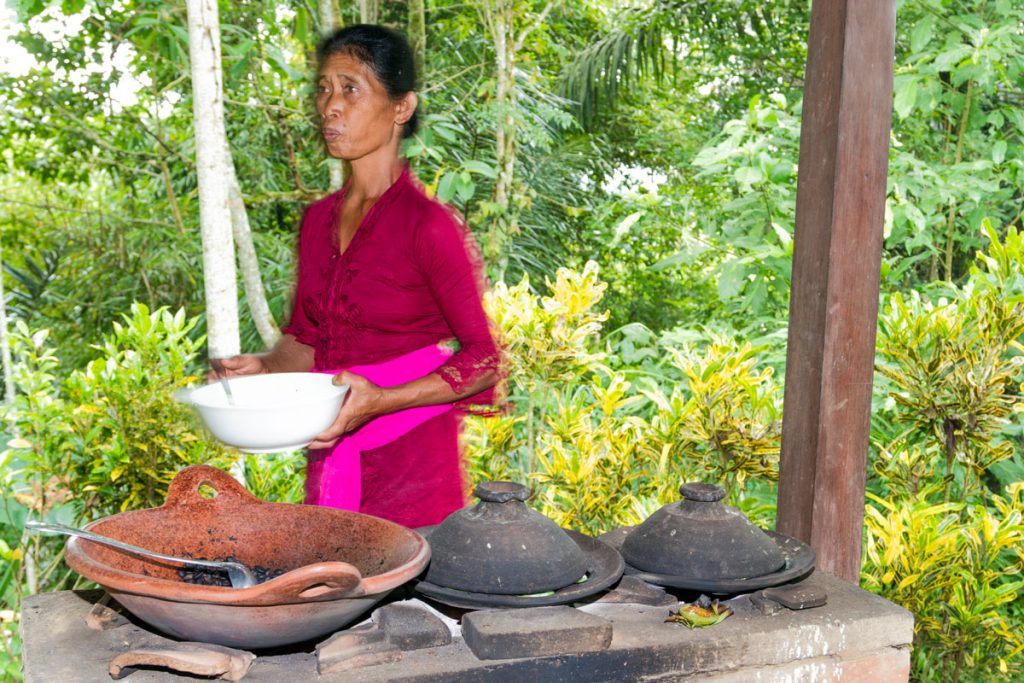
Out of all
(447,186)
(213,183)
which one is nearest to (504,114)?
(447,186)

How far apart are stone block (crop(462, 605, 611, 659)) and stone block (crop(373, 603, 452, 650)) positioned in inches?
1.4

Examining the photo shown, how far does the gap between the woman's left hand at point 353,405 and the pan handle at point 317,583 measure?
0.39 meters

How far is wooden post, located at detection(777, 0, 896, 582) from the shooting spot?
1748 mm

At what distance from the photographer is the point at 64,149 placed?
5.01m

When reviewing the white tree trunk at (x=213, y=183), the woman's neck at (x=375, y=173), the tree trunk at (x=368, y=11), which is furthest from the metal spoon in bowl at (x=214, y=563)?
the tree trunk at (x=368, y=11)

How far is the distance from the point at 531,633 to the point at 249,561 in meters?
0.44

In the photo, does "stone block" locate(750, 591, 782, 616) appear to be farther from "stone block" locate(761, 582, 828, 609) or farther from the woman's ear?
the woman's ear

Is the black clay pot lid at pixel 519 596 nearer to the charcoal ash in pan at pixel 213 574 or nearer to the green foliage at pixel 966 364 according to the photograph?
the charcoal ash in pan at pixel 213 574

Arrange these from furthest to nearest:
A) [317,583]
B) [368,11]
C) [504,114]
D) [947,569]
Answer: [504,114] → [368,11] → [947,569] → [317,583]

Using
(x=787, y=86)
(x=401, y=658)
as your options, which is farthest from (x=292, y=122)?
(x=401, y=658)

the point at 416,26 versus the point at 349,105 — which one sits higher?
the point at 416,26

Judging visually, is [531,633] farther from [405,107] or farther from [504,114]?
[504,114]

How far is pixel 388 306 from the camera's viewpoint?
5.70ft

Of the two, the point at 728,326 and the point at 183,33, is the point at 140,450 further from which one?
the point at 728,326
